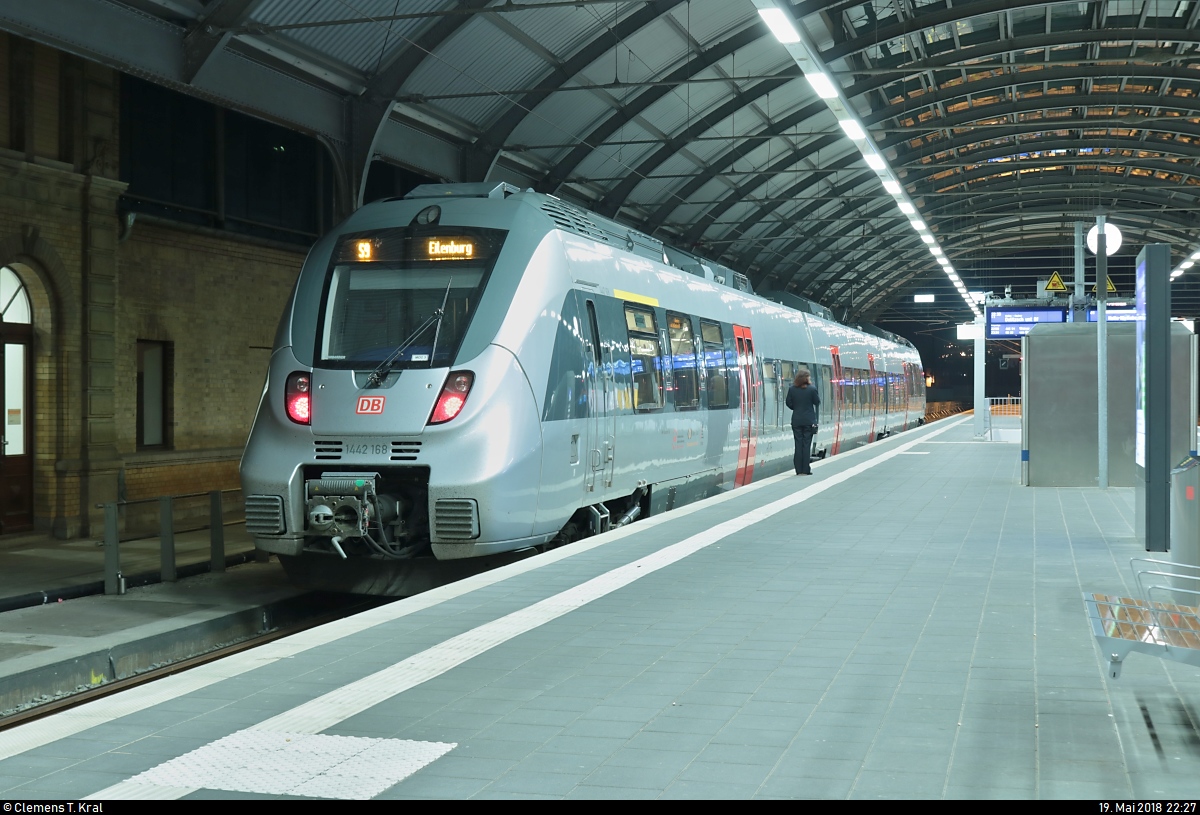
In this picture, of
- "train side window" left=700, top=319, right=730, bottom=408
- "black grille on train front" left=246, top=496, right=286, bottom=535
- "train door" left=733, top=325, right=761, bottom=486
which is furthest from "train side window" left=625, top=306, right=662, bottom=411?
"black grille on train front" left=246, top=496, right=286, bottom=535

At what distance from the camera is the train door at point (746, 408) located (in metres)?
16.9

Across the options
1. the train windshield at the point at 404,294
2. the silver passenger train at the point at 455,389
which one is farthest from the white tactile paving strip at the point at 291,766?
the train windshield at the point at 404,294

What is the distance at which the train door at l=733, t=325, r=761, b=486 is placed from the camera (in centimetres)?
1692

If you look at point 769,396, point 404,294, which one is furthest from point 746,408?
point 404,294

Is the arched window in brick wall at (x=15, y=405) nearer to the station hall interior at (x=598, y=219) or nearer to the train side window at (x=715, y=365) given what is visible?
the station hall interior at (x=598, y=219)

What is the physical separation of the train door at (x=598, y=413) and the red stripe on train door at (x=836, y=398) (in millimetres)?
14860

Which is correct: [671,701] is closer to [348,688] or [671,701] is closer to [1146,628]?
[348,688]

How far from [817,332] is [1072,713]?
66.7 ft

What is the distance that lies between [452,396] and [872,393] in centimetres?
2520

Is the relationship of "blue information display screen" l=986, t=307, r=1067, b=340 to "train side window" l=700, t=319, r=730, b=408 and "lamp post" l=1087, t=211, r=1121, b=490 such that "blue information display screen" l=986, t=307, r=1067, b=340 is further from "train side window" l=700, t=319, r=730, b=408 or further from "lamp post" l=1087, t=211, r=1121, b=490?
"train side window" l=700, t=319, r=730, b=408

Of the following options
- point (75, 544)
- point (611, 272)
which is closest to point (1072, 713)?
point (611, 272)

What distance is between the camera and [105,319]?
15758 millimetres

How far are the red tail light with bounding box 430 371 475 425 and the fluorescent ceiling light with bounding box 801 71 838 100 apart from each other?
7967mm

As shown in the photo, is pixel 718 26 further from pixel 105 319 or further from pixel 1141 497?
pixel 1141 497
